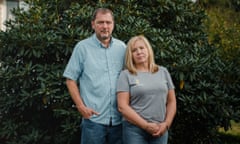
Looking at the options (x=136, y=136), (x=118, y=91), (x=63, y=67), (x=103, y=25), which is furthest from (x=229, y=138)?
(x=103, y=25)

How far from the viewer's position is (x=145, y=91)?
402 cm

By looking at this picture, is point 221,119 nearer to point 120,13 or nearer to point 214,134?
point 214,134

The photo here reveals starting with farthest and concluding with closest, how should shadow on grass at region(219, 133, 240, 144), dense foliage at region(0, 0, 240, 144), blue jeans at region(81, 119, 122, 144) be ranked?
shadow on grass at region(219, 133, 240, 144)
dense foliage at region(0, 0, 240, 144)
blue jeans at region(81, 119, 122, 144)

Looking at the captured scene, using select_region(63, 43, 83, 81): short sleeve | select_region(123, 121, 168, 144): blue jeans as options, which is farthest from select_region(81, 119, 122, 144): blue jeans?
select_region(63, 43, 83, 81): short sleeve

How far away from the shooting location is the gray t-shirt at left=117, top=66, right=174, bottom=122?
4031 mm

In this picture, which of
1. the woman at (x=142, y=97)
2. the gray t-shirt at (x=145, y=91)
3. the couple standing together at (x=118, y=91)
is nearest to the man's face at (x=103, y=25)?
the couple standing together at (x=118, y=91)

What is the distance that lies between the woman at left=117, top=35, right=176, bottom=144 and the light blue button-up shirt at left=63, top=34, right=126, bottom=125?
0.10 metres

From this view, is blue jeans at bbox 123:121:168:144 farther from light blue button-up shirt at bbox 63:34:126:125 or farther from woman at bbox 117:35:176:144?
light blue button-up shirt at bbox 63:34:126:125

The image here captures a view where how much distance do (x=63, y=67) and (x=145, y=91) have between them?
6.27 ft

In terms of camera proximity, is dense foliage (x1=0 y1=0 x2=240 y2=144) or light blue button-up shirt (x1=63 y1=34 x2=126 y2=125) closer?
light blue button-up shirt (x1=63 y1=34 x2=126 y2=125)

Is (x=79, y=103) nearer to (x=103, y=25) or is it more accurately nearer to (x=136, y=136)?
(x=136, y=136)

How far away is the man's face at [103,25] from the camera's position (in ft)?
13.5

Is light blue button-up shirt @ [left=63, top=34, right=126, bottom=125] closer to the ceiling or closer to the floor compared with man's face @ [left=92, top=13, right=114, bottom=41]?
closer to the floor

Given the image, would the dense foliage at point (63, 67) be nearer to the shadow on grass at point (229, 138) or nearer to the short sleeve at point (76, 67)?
the short sleeve at point (76, 67)
